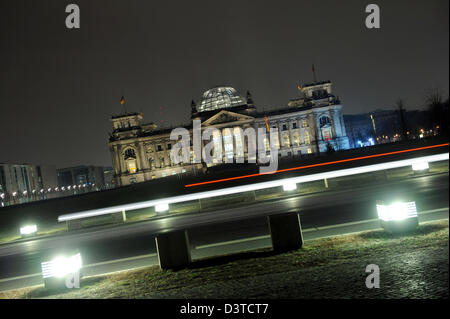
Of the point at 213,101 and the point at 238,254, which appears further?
the point at 213,101

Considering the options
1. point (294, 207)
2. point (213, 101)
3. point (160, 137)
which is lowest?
point (294, 207)

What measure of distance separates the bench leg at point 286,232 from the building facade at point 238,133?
87796 mm

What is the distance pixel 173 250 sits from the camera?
852cm

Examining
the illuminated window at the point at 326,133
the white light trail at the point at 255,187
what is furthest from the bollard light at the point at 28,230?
the illuminated window at the point at 326,133

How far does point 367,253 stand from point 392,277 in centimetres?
146

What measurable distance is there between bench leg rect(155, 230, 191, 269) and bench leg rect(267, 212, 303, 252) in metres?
2.02

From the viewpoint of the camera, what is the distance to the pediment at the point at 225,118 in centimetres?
10006

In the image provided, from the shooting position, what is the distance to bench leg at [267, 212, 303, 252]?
27.7ft

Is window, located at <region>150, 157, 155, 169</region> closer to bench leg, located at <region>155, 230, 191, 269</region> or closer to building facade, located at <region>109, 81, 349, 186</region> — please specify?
building facade, located at <region>109, 81, 349, 186</region>

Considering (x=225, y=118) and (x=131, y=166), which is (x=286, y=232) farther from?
(x=131, y=166)

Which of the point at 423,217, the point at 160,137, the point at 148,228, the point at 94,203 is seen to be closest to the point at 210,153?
the point at 160,137

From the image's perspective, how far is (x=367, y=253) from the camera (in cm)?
708

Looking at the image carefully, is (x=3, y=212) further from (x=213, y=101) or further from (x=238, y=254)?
(x=213, y=101)

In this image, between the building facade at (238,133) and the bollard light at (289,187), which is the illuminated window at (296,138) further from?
the bollard light at (289,187)
